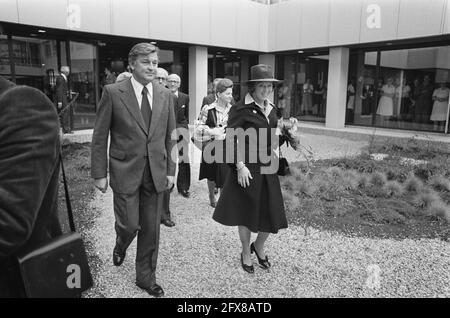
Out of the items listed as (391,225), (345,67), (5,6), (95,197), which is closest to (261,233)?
(391,225)

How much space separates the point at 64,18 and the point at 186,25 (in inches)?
177

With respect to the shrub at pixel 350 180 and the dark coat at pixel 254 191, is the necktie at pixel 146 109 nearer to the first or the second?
the dark coat at pixel 254 191

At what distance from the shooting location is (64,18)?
444 inches

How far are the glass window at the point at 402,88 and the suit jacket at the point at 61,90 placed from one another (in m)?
11.0

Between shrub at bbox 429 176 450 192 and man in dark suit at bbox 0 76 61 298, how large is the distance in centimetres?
687

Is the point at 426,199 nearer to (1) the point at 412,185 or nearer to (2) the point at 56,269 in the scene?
(1) the point at 412,185

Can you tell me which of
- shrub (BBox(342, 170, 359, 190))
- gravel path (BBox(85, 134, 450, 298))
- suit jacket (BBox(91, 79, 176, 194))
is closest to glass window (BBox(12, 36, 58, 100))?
gravel path (BBox(85, 134, 450, 298))

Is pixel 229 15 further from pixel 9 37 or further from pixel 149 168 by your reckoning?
pixel 149 168

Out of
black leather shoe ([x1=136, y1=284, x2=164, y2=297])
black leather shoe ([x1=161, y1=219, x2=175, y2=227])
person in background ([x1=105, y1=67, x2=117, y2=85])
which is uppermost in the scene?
person in background ([x1=105, y1=67, x2=117, y2=85])

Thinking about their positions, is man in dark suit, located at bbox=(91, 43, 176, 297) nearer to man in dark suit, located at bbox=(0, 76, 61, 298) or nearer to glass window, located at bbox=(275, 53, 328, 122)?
man in dark suit, located at bbox=(0, 76, 61, 298)

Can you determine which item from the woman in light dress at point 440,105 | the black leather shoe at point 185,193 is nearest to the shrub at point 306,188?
the black leather shoe at point 185,193

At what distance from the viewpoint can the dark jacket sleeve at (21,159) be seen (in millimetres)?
1020

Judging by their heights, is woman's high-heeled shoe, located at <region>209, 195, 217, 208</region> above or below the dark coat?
below

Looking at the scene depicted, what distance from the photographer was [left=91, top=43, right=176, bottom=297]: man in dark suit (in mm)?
3082
